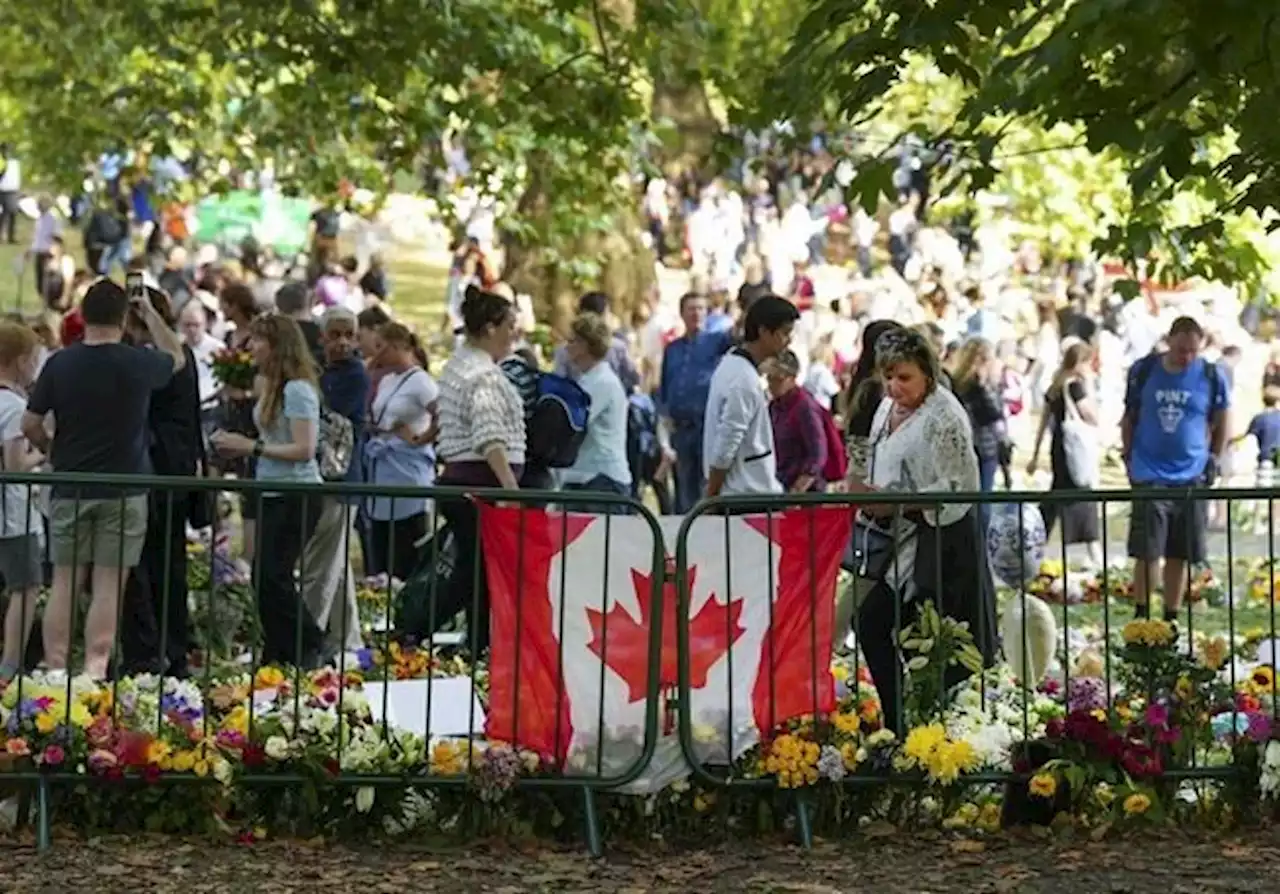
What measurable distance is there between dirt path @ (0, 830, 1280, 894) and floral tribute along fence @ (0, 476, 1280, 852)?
0.13m

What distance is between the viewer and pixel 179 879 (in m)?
9.22

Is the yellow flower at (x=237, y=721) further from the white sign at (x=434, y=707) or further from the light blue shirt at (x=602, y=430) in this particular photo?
the light blue shirt at (x=602, y=430)

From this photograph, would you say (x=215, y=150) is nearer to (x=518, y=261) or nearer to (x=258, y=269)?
(x=518, y=261)

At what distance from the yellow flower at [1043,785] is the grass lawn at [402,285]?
27235 mm

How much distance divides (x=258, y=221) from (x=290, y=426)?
90.8 ft

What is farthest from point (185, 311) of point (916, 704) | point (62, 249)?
point (62, 249)

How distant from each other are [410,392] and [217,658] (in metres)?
2.74

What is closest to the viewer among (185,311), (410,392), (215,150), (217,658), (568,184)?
(217,658)

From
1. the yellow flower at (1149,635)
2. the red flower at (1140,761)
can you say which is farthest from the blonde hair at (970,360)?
the red flower at (1140,761)

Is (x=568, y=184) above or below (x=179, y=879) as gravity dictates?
above

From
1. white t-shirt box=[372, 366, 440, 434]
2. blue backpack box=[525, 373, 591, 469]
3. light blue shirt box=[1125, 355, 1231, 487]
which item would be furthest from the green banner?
blue backpack box=[525, 373, 591, 469]

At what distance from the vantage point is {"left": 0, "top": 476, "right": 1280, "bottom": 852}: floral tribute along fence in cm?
961

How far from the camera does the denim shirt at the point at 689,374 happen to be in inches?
762

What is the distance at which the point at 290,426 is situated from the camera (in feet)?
42.0
